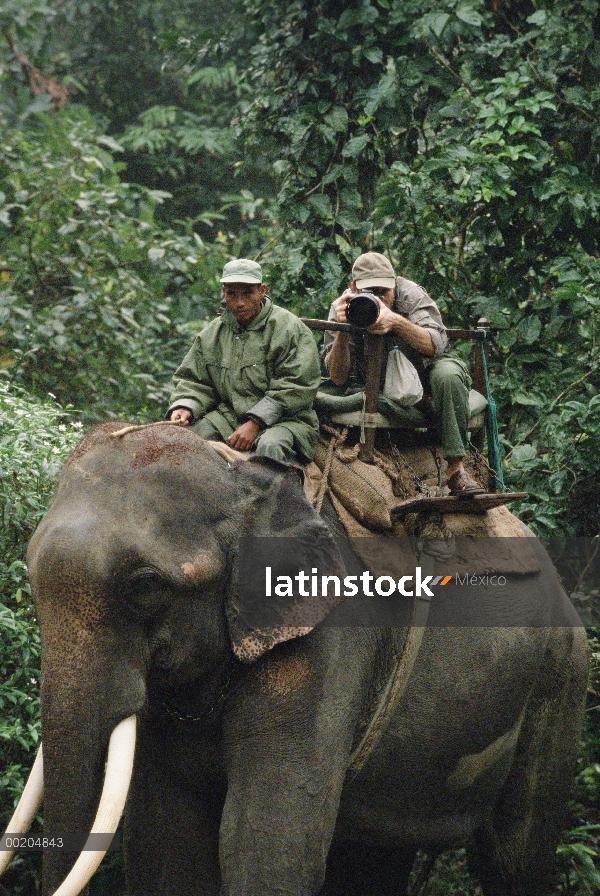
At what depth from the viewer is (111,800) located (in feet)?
11.2

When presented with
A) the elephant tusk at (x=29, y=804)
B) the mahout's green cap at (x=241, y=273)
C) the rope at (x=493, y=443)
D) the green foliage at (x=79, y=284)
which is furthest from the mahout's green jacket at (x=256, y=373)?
A: the green foliage at (x=79, y=284)

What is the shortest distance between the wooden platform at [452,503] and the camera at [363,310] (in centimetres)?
62

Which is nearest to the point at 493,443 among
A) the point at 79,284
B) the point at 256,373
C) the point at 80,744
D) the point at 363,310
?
the point at 363,310

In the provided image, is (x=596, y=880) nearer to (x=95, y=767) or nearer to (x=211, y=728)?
(x=211, y=728)

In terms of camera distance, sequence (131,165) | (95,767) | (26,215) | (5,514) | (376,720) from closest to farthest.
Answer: (95,767)
(376,720)
(5,514)
(26,215)
(131,165)

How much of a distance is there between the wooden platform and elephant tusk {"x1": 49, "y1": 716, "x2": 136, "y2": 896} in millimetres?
1277

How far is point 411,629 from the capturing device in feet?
14.3

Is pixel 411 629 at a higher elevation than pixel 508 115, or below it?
below

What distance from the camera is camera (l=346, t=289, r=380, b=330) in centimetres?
435

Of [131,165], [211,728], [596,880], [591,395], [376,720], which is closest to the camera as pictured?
[211,728]

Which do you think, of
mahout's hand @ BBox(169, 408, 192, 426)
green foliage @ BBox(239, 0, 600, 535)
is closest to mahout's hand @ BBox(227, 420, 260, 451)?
mahout's hand @ BBox(169, 408, 192, 426)

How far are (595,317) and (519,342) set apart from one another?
437 millimetres

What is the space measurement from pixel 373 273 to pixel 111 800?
2141 mm

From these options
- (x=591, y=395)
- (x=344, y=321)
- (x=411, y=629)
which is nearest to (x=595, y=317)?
(x=591, y=395)
